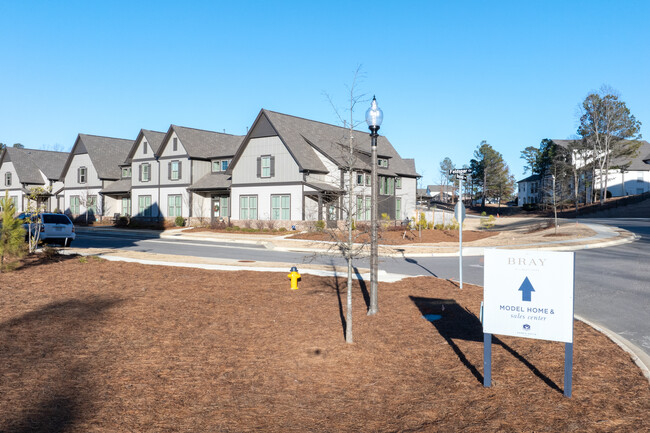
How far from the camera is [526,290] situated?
592cm

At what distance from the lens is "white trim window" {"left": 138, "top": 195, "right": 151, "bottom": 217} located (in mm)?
45331

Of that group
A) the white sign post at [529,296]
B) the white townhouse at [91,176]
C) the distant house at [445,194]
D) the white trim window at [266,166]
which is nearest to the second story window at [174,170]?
the white trim window at [266,166]

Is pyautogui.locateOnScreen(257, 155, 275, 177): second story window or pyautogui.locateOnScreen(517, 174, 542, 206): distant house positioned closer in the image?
pyautogui.locateOnScreen(257, 155, 275, 177): second story window

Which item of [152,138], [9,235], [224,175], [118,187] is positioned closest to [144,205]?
[118,187]

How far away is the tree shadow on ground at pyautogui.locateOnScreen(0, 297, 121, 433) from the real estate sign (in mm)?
4923

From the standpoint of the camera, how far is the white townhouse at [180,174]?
42.0 metres

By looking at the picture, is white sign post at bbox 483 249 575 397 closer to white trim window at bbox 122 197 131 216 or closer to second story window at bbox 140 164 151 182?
second story window at bbox 140 164 151 182

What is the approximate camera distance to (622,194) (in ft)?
240

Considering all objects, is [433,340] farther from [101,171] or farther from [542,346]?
[101,171]

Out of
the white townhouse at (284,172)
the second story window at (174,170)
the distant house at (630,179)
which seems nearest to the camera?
the white townhouse at (284,172)

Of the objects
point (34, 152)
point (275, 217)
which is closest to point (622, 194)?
point (275, 217)

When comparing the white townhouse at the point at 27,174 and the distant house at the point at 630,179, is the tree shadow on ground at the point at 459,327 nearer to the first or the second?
the white townhouse at the point at 27,174

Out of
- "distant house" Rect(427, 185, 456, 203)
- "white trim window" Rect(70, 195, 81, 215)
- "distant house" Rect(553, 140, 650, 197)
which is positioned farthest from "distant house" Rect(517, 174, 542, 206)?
"white trim window" Rect(70, 195, 81, 215)

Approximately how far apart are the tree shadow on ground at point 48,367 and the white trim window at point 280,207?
26100mm
